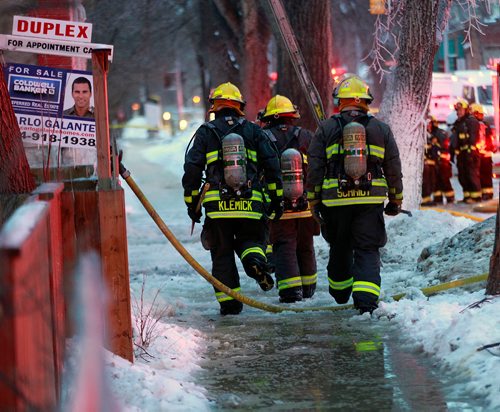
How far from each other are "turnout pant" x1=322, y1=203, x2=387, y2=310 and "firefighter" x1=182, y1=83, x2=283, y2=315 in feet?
1.92

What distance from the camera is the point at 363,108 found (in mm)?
8969

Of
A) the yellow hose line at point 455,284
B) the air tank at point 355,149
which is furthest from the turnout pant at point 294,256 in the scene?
the air tank at point 355,149

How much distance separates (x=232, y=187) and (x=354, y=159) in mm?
1054

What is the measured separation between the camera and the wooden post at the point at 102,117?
6293 millimetres

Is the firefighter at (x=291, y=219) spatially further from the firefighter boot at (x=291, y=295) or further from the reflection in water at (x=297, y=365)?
the reflection in water at (x=297, y=365)

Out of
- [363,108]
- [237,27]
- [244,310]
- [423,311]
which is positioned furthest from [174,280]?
[237,27]

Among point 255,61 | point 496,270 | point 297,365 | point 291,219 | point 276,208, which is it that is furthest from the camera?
point 255,61

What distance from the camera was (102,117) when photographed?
6281 millimetres

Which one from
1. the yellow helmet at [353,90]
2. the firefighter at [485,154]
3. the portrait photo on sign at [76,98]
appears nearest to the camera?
the portrait photo on sign at [76,98]

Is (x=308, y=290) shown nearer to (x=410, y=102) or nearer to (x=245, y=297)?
(x=245, y=297)

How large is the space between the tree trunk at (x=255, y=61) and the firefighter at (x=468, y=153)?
4292mm

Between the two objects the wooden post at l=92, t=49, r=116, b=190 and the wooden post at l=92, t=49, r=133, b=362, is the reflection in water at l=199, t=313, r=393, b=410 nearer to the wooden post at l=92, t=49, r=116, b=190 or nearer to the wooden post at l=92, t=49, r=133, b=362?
the wooden post at l=92, t=49, r=133, b=362

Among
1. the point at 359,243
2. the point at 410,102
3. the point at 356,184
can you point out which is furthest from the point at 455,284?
the point at 410,102

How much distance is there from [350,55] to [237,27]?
667 inches
